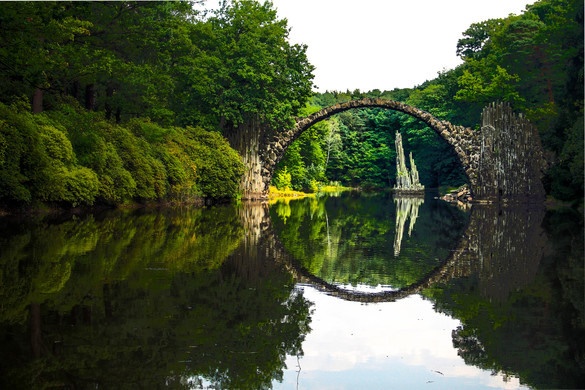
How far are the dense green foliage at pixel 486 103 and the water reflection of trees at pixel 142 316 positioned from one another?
1890cm

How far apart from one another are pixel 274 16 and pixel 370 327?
102ft

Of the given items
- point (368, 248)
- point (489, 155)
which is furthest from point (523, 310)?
point (489, 155)

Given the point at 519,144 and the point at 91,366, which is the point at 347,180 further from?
the point at 91,366

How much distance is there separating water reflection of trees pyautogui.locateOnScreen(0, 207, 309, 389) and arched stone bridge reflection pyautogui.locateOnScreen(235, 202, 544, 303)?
44 centimetres

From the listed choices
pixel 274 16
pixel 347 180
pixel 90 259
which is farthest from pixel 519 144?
pixel 347 180

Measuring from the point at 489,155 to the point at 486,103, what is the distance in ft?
47.5

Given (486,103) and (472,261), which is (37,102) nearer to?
(472,261)

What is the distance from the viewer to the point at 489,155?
3466cm

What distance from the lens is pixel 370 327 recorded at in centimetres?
537

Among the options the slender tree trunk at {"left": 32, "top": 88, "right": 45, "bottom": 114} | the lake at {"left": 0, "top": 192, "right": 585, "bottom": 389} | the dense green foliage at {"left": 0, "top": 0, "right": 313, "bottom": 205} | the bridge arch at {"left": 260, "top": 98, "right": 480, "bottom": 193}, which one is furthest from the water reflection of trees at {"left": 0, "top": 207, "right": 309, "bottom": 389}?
the bridge arch at {"left": 260, "top": 98, "right": 480, "bottom": 193}

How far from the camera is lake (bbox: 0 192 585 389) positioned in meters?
3.93

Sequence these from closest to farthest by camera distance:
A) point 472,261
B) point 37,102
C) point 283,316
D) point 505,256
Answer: point 283,316, point 472,261, point 505,256, point 37,102

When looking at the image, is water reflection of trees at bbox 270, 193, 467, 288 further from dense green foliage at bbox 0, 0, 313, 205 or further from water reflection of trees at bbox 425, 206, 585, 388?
dense green foliage at bbox 0, 0, 313, 205

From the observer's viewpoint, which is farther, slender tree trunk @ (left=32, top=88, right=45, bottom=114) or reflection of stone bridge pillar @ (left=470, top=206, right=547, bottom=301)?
slender tree trunk @ (left=32, top=88, right=45, bottom=114)
